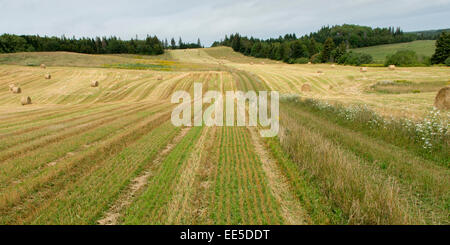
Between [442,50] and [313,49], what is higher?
[313,49]

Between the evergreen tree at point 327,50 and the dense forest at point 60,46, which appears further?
the dense forest at point 60,46

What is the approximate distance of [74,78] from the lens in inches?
1560

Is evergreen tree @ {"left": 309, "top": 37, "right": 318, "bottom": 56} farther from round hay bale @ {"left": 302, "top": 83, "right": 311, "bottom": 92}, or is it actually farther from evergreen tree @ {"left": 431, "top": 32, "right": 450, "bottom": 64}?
round hay bale @ {"left": 302, "top": 83, "right": 311, "bottom": 92}

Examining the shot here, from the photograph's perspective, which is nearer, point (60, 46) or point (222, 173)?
point (222, 173)

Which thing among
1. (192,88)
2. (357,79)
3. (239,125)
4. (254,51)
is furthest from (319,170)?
(254,51)

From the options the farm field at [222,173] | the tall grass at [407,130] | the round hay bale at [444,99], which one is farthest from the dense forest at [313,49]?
the farm field at [222,173]

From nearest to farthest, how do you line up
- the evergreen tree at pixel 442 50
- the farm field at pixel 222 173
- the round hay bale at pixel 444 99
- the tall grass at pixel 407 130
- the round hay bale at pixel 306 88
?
the farm field at pixel 222 173 < the tall grass at pixel 407 130 < the round hay bale at pixel 444 99 < the round hay bale at pixel 306 88 < the evergreen tree at pixel 442 50

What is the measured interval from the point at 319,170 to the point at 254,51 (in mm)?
125336

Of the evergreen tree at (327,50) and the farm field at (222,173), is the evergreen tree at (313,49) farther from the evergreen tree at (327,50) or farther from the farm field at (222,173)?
the farm field at (222,173)

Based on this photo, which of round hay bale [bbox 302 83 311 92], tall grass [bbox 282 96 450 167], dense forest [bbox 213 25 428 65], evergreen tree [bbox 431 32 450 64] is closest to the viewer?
tall grass [bbox 282 96 450 167]

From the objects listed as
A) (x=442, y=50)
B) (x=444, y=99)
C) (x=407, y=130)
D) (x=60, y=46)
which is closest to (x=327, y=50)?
(x=442, y=50)

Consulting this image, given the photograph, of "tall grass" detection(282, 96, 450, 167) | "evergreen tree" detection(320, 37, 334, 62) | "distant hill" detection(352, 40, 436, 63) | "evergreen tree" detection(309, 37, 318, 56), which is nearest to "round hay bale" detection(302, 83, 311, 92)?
"tall grass" detection(282, 96, 450, 167)

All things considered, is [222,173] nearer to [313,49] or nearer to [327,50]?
[327,50]
